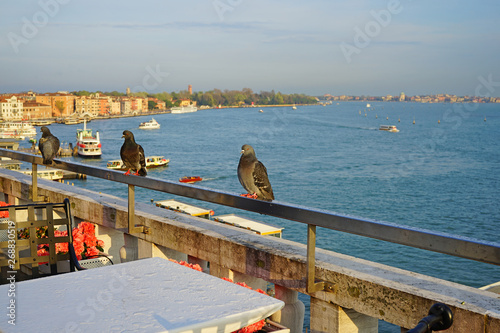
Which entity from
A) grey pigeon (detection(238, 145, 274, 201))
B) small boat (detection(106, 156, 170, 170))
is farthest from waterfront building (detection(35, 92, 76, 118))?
grey pigeon (detection(238, 145, 274, 201))

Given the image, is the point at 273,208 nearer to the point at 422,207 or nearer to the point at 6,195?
the point at 6,195

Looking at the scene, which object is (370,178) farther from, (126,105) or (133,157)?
(126,105)

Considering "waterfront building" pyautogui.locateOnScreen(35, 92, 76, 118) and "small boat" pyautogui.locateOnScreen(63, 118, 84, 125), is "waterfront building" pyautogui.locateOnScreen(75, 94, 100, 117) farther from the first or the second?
"small boat" pyautogui.locateOnScreen(63, 118, 84, 125)

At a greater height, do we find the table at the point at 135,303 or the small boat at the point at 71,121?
the table at the point at 135,303

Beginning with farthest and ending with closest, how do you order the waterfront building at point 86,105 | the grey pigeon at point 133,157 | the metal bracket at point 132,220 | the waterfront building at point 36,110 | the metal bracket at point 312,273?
1. the waterfront building at point 86,105
2. the waterfront building at point 36,110
3. the grey pigeon at point 133,157
4. the metal bracket at point 132,220
5. the metal bracket at point 312,273

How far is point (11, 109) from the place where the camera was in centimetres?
13788

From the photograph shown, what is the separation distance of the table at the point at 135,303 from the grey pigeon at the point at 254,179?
1043mm

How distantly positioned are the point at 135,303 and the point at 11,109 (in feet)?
491

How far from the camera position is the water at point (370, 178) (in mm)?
35531

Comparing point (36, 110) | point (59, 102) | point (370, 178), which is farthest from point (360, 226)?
point (59, 102)

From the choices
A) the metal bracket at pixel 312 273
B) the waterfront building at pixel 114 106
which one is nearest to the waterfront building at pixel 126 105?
the waterfront building at pixel 114 106

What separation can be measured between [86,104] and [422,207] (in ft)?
435

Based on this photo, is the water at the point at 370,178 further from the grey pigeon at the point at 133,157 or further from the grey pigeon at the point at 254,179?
the grey pigeon at the point at 254,179

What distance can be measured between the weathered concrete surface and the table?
0.61 m
